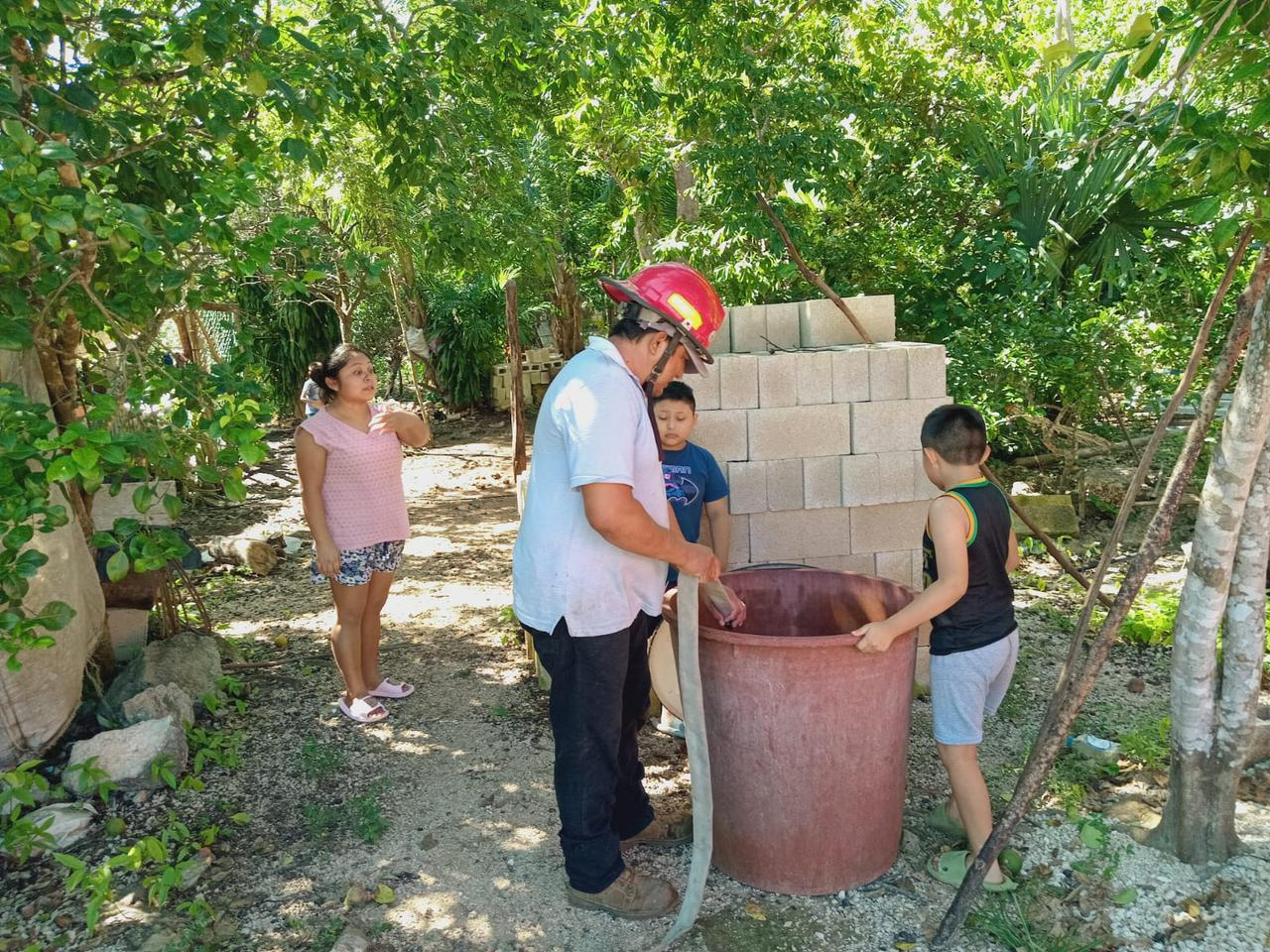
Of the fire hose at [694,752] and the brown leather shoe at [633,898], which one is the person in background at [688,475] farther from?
the brown leather shoe at [633,898]

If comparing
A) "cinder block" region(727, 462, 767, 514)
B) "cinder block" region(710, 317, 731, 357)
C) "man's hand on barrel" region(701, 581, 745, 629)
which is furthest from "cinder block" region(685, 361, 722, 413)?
"man's hand on barrel" region(701, 581, 745, 629)

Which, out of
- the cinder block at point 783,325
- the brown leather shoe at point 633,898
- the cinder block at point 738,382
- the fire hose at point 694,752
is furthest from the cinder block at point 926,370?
the brown leather shoe at point 633,898

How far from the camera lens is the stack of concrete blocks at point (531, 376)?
13250mm

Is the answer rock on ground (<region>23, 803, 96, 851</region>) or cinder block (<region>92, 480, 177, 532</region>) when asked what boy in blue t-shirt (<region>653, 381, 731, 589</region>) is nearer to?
rock on ground (<region>23, 803, 96, 851</region>)

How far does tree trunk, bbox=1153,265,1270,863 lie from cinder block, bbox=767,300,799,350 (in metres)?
1.87

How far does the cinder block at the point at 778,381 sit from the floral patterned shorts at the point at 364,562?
166cm

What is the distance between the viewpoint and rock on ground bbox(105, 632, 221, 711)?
3.99 meters

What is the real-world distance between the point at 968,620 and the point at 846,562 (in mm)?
1223

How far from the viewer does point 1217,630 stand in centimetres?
280

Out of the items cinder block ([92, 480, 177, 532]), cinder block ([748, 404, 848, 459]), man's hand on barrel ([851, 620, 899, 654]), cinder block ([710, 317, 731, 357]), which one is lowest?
cinder block ([92, 480, 177, 532])

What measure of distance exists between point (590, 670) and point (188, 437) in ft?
4.84

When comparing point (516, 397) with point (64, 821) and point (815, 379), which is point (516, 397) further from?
point (64, 821)

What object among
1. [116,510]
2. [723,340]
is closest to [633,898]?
[723,340]

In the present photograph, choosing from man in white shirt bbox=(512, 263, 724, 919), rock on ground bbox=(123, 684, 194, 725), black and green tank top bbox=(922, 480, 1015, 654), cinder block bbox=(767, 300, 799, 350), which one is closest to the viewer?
man in white shirt bbox=(512, 263, 724, 919)
